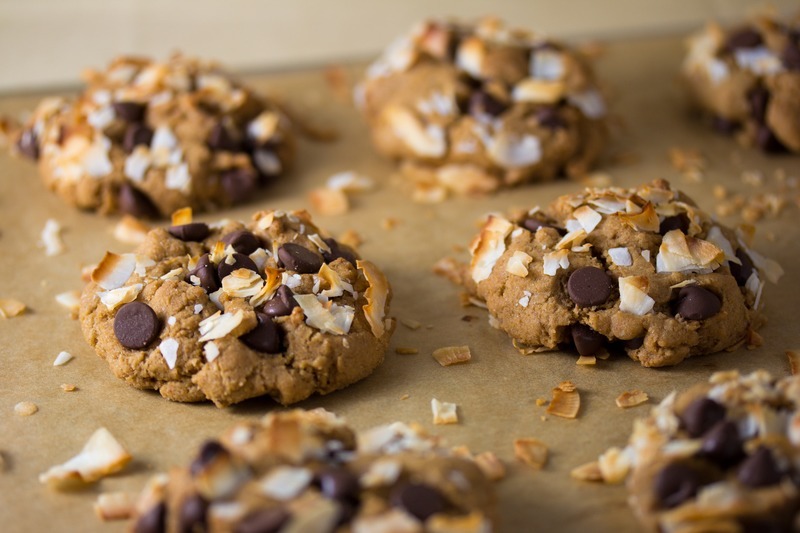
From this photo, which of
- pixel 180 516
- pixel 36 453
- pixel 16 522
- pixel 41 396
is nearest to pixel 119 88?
pixel 41 396

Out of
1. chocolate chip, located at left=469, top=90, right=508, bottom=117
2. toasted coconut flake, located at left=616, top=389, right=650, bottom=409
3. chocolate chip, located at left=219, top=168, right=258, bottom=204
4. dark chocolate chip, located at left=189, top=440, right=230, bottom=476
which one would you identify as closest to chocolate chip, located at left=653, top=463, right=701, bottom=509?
toasted coconut flake, located at left=616, top=389, right=650, bottom=409

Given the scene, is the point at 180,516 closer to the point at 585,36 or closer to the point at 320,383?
the point at 320,383

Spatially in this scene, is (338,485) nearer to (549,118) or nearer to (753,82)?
(549,118)

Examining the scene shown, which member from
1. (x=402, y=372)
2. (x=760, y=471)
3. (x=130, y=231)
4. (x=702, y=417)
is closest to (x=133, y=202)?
(x=130, y=231)

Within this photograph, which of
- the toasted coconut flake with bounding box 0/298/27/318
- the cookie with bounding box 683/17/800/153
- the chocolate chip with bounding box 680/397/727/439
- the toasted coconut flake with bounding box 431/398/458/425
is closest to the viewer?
the chocolate chip with bounding box 680/397/727/439

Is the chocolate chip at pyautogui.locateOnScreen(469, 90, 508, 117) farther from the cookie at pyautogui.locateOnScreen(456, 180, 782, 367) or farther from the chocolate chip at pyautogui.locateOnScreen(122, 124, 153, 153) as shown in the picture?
the chocolate chip at pyautogui.locateOnScreen(122, 124, 153, 153)
